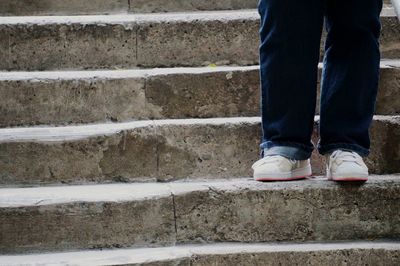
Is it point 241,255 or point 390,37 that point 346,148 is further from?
point 390,37

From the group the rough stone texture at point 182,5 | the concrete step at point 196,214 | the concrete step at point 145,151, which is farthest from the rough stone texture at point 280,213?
the rough stone texture at point 182,5

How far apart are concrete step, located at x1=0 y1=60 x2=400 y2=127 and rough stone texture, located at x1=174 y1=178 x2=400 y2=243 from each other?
0.49 meters

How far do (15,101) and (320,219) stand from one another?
117 centimetres

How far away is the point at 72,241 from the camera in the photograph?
207cm

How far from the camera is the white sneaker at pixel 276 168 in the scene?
218 cm

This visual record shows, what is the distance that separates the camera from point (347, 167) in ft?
7.02

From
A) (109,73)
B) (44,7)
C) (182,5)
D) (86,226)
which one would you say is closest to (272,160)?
(86,226)

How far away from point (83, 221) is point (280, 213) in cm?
62

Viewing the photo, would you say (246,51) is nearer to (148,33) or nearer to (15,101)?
(148,33)

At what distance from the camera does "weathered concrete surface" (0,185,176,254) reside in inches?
81.0

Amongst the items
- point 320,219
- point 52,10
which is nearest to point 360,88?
point 320,219

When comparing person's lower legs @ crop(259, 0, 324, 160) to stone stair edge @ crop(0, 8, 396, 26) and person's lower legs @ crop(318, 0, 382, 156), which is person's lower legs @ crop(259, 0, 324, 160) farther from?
stone stair edge @ crop(0, 8, 396, 26)

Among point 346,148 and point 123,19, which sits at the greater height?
point 123,19

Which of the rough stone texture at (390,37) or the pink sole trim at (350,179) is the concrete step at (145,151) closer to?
the pink sole trim at (350,179)
